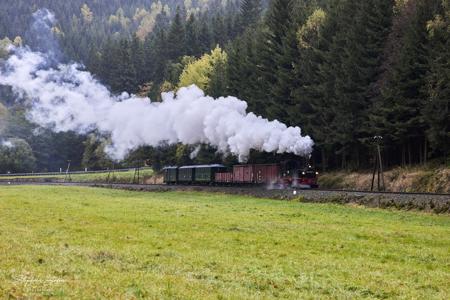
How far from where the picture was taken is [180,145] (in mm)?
77688

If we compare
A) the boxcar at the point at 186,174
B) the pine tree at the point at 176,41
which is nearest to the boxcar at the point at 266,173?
the boxcar at the point at 186,174

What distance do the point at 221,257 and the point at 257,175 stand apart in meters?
35.8

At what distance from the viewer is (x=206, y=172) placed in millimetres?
60781

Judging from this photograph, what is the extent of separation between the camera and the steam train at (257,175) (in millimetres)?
46812

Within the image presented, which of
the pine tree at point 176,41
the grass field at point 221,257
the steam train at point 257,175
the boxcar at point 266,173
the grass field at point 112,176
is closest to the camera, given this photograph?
the grass field at point 221,257

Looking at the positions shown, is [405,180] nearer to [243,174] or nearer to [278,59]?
[243,174]

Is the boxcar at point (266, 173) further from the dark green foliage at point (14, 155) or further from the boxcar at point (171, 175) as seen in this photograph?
the dark green foliage at point (14, 155)

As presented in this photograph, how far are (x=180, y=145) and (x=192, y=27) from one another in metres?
47.4

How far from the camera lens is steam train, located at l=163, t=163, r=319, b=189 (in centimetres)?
4681

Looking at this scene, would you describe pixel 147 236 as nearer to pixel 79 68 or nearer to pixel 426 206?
pixel 426 206

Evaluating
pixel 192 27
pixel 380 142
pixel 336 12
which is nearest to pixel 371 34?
pixel 336 12

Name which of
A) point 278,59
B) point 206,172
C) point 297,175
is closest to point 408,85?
point 297,175

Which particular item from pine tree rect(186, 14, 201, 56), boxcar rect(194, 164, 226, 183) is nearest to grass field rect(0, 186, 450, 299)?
boxcar rect(194, 164, 226, 183)

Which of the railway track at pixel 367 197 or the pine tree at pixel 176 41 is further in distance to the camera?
the pine tree at pixel 176 41
